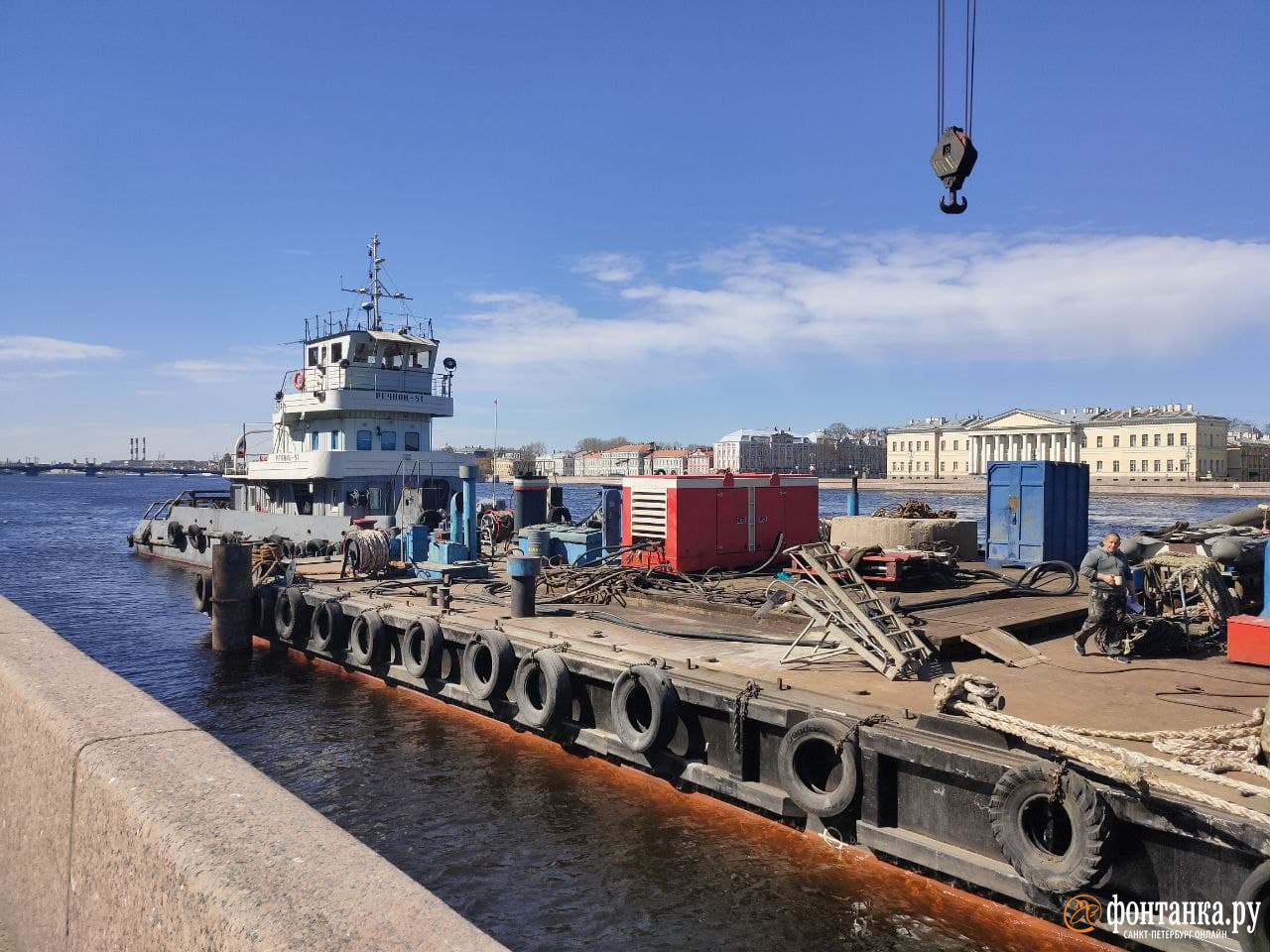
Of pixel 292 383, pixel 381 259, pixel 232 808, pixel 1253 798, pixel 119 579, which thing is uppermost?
pixel 381 259

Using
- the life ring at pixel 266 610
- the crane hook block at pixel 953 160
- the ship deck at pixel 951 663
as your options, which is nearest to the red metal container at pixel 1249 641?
the ship deck at pixel 951 663

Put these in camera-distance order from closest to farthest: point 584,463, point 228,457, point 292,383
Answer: point 292,383 → point 228,457 → point 584,463

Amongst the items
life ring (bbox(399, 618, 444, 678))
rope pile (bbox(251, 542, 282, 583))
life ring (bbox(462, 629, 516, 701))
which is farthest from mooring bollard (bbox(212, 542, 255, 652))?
life ring (bbox(462, 629, 516, 701))

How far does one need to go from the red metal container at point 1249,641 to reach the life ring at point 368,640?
11.8m

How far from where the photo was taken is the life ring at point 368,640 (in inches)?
559

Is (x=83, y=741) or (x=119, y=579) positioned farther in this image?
(x=119, y=579)

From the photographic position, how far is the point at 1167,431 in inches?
4107

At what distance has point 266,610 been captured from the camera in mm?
17703

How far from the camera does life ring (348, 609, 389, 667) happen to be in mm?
14203

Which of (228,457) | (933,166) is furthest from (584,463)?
(933,166)

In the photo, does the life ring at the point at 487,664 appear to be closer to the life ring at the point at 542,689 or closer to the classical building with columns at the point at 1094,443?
the life ring at the point at 542,689

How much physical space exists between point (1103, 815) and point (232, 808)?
569cm

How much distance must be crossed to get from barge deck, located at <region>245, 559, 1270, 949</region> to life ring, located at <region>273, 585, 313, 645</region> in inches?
144

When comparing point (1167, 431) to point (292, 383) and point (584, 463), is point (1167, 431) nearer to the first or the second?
point (292, 383)
